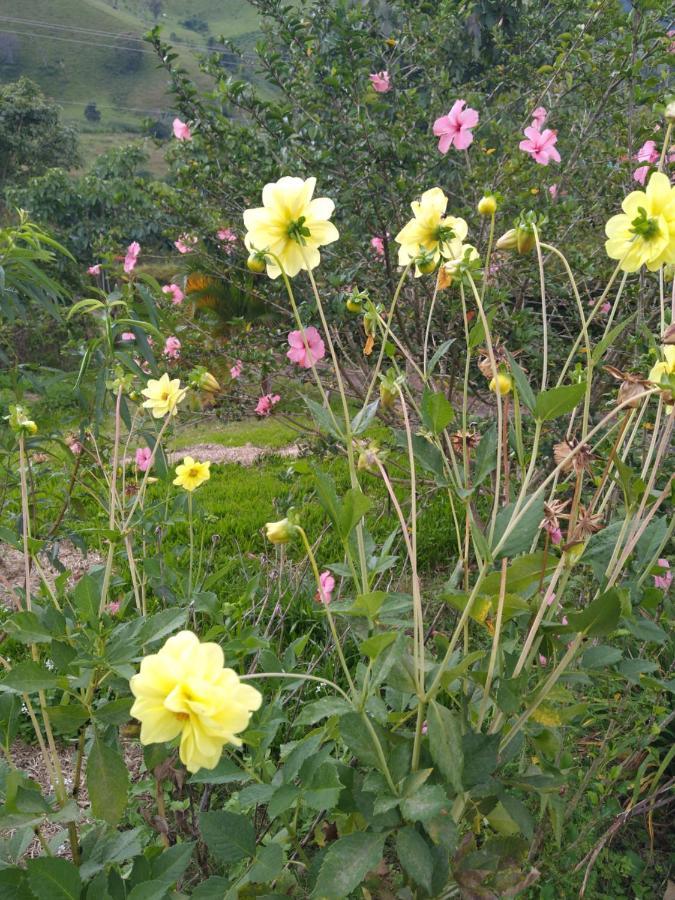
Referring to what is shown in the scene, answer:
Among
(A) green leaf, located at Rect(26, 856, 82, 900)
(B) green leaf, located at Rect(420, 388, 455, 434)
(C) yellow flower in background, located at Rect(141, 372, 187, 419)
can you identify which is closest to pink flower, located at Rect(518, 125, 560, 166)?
(C) yellow flower in background, located at Rect(141, 372, 187, 419)

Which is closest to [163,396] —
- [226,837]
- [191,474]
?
[191,474]

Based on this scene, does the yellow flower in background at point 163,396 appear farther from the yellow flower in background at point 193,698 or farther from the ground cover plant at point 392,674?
the yellow flower in background at point 193,698

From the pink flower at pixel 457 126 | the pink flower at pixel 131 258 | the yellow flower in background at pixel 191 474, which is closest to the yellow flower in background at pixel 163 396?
the yellow flower in background at pixel 191 474

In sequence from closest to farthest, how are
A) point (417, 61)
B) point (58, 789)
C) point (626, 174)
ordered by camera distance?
point (58, 789) → point (626, 174) → point (417, 61)

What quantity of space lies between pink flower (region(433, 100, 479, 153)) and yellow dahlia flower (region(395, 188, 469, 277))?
0.89 metres

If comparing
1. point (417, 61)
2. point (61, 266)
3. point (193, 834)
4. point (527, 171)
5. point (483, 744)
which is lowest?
point (61, 266)

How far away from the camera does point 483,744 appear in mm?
749

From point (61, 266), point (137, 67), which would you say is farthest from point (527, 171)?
point (137, 67)

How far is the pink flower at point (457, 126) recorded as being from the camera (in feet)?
5.66

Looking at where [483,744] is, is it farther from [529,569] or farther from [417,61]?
[417,61]

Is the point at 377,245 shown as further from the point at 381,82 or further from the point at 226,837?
the point at 226,837

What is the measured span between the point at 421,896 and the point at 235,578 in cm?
167

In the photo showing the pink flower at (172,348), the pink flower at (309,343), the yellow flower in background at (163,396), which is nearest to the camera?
the yellow flower in background at (163,396)

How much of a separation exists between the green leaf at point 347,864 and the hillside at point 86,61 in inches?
1859
